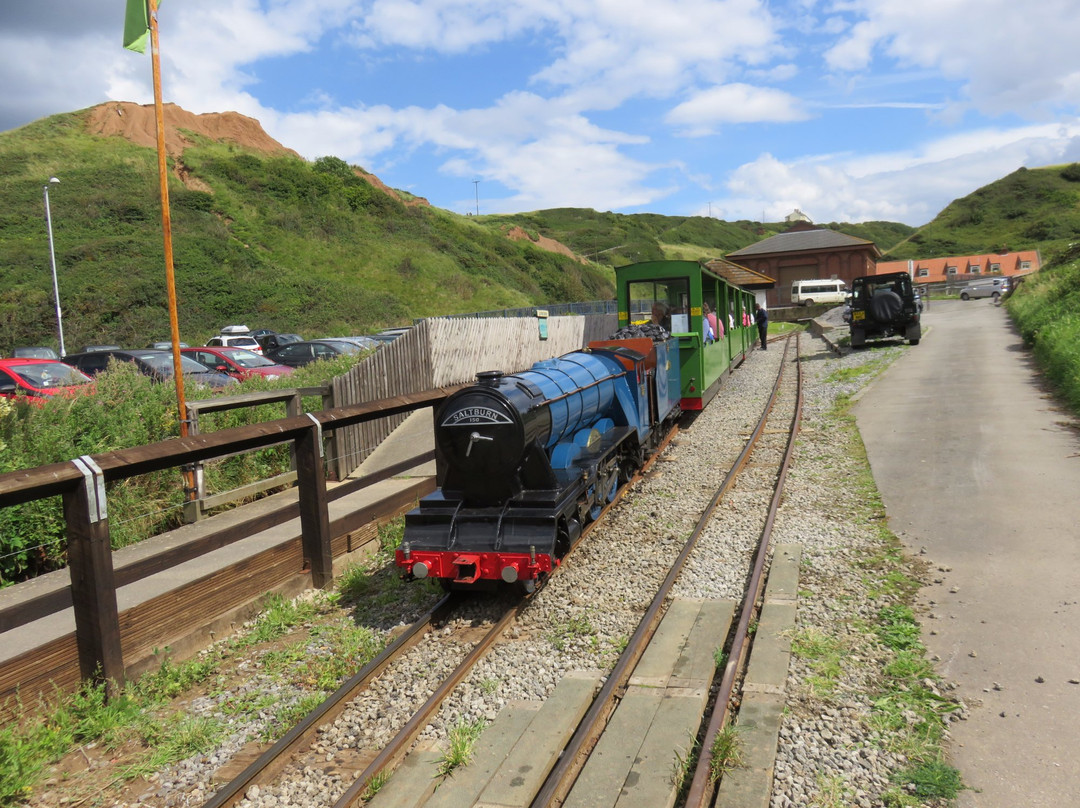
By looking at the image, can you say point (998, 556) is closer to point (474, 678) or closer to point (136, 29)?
point (474, 678)

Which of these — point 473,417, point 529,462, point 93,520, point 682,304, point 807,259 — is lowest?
point 529,462

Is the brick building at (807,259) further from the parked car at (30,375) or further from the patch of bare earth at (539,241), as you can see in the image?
the parked car at (30,375)

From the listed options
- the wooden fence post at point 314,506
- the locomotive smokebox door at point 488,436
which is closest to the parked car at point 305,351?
the wooden fence post at point 314,506

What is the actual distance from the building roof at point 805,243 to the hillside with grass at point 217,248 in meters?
17.1

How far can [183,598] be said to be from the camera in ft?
16.0

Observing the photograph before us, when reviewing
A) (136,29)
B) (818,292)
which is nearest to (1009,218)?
(818,292)

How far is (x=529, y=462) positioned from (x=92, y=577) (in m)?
3.10

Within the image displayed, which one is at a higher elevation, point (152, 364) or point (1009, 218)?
point (1009, 218)

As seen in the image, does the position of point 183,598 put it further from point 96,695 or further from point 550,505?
point 550,505

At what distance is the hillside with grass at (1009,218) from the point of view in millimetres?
86688

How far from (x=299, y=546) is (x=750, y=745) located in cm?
387

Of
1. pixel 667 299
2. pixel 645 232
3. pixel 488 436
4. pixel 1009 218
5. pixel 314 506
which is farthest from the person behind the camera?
pixel 645 232

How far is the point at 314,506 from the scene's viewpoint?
235 inches

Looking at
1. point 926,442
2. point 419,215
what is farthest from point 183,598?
point 419,215
